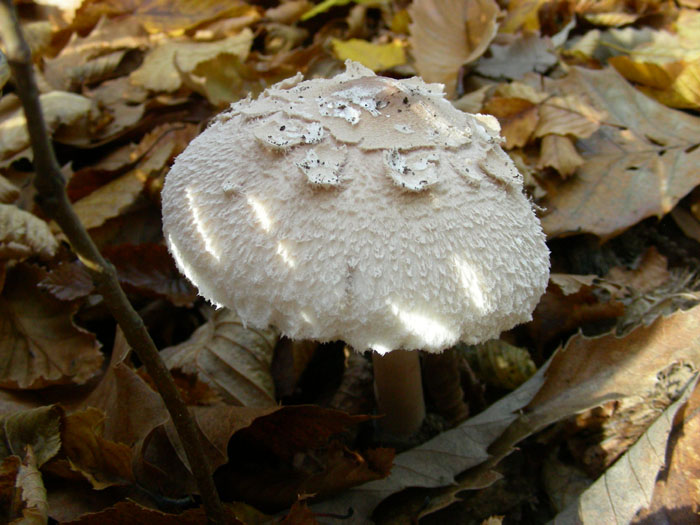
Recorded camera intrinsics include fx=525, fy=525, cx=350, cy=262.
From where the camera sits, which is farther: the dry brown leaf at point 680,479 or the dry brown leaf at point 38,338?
the dry brown leaf at point 38,338

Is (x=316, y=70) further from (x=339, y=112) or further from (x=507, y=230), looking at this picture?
(x=507, y=230)

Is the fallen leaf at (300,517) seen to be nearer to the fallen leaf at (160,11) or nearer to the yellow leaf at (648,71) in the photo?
the yellow leaf at (648,71)

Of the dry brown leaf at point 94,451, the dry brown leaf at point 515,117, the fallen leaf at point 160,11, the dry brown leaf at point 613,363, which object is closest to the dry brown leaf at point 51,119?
the fallen leaf at point 160,11

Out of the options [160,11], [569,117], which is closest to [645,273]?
[569,117]

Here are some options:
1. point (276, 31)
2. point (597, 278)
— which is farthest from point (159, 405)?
point (276, 31)

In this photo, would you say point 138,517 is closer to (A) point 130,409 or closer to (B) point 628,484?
(A) point 130,409

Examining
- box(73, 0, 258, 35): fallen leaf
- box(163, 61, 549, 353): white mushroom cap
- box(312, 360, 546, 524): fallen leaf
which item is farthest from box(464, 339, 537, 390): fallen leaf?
box(73, 0, 258, 35): fallen leaf

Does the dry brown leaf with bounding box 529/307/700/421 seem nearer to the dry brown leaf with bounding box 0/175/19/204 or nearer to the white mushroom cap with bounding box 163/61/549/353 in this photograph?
the white mushroom cap with bounding box 163/61/549/353
